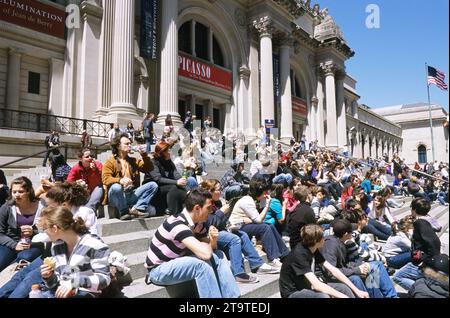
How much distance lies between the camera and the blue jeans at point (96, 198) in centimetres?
489

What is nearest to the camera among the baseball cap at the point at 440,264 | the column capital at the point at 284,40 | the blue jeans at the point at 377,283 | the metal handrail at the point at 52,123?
the baseball cap at the point at 440,264

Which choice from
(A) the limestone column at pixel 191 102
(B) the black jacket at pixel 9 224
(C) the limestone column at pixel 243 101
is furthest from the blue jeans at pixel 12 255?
(C) the limestone column at pixel 243 101

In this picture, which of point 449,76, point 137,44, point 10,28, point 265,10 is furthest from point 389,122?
point 449,76

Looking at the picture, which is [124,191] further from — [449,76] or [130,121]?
[130,121]

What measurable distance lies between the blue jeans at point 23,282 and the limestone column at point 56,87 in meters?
12.3

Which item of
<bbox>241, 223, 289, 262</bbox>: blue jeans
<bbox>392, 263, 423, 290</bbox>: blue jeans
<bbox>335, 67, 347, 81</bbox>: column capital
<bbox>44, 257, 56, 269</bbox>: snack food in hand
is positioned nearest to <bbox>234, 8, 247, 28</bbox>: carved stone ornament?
<bbox>335, 67, 347, 81</bbox>: column capital

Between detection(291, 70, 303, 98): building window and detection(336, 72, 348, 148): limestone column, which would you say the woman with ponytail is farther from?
detection(336, 72, 348, 148): limestone column

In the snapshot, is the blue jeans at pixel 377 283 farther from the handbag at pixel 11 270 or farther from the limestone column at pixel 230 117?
the limestone column at pixel 230 117

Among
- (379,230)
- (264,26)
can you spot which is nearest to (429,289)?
(379,230)

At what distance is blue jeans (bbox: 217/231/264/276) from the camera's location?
4168 mm

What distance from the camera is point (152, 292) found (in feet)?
10.9

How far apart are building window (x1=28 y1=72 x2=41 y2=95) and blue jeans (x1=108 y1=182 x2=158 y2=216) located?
1110cm

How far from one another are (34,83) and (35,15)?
286 centimetres
